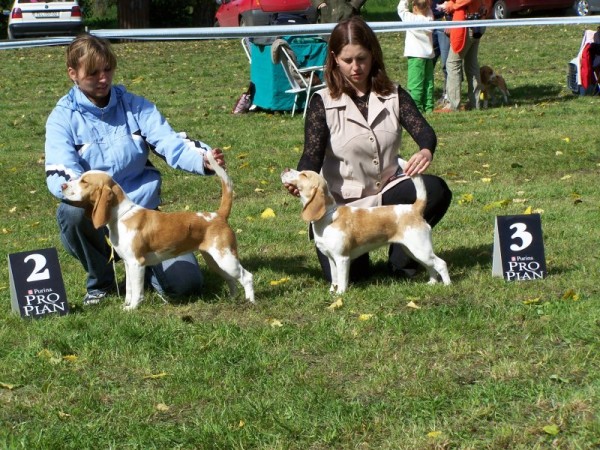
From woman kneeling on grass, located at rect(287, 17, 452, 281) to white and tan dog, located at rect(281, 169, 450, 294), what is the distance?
0.36 meters

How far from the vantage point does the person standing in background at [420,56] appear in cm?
1254

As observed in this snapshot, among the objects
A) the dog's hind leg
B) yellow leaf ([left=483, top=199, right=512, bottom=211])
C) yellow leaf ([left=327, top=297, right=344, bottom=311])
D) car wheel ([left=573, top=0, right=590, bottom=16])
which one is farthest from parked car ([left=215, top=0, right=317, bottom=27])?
yellow leaf ([left=327, top=297, right=344, bottom=311])

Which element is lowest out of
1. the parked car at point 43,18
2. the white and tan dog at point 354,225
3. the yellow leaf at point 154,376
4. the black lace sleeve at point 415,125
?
the yellow leaf at point 154,376

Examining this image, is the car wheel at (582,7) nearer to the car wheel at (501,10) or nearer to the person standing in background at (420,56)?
the car wheel at (501,10)

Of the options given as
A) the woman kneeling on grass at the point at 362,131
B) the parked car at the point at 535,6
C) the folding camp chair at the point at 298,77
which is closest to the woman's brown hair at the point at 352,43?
the woman kneeling on grass at the point at 362,131

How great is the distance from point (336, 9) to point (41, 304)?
10891 mm

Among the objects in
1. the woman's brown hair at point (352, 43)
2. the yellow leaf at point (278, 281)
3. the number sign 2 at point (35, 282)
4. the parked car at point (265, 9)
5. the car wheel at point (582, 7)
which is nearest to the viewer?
the number sign 2 at point (35, 282)

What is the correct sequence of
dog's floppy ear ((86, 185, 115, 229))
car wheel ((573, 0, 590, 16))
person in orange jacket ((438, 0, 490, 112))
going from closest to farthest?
dog's floppy ear ((86, 185, 115, 229)) < person in orange jacket ((438, 0, 490, 112)) < car wheel ((573, 0, 590, 16))

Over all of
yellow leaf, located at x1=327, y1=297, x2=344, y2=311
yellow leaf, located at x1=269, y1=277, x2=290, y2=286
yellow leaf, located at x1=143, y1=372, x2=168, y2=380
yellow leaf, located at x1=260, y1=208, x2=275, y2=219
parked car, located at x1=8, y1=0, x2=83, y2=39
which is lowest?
yellow leaf, located at x1=260, y1=208, x2=275, y2=219

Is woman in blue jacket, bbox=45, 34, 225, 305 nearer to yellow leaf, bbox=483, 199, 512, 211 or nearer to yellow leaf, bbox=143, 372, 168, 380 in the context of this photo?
yellow leaf, bbox=143, 372, 168, 380

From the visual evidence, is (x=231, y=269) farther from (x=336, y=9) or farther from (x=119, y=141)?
(x=336, y=9)

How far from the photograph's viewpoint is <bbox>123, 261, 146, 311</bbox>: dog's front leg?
5.11 meters

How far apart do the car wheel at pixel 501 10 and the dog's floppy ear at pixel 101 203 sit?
23881 mm

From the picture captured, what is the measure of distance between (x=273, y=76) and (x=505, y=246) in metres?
8.37
